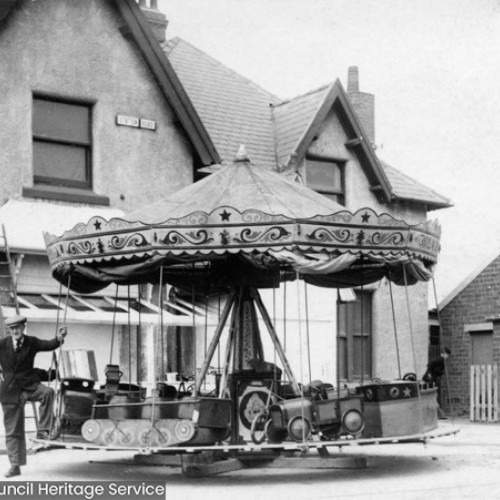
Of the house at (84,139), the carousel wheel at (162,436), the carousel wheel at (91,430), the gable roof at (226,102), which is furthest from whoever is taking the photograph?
the gable roof at (226,102)

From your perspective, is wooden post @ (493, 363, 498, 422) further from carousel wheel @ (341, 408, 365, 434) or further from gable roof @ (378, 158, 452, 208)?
carousel wheel @ (341, 408, 365, 434)

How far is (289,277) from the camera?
56.6 feet

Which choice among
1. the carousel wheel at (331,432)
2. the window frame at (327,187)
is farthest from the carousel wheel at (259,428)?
the window frame at (327,187)

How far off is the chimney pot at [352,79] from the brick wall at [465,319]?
6.58 meters

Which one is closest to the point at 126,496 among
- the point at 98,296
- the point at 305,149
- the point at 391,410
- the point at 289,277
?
the point at 391,410

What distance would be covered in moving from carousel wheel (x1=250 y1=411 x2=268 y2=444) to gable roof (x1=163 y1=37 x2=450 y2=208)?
11636mm

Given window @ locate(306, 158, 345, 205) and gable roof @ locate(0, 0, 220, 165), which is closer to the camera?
gable roof @ locate(0, 0, 220, 165)

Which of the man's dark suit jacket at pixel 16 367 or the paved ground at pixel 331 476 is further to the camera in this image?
the man's dark suit jacket at pixel 16 367

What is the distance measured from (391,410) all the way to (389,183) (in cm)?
1450

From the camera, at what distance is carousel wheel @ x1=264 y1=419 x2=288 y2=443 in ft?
45.0

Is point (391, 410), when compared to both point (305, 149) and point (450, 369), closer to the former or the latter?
point (305, 149)

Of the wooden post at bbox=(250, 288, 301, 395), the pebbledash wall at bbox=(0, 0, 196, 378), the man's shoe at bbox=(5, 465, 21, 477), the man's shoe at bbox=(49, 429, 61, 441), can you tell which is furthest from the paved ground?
the pebbledash wall at bbox=(0, 0, 196, 378)

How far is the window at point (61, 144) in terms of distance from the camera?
70.7ft

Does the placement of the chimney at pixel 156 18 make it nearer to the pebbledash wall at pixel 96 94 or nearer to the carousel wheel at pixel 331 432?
the pebbledash wall at pixel 96 94
